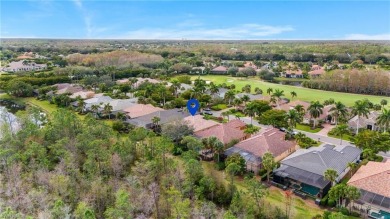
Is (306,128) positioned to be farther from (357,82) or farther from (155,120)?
(357,82)

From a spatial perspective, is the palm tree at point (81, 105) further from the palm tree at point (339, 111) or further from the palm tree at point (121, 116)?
the palm tree at point (339, 111)

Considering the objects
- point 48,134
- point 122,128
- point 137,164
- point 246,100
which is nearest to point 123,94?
point 122,128

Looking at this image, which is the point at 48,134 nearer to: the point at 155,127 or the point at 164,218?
the point at 155,127

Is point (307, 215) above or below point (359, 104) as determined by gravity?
below

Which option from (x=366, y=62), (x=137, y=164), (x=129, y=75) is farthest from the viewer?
(x=366, y=62)

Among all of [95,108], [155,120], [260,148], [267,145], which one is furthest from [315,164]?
[95,108]

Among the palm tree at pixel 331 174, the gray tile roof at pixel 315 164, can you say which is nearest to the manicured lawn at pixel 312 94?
the gray tile roof at pixel 315 164
